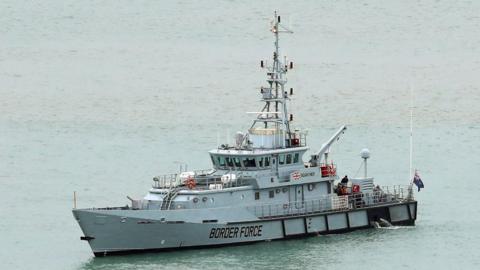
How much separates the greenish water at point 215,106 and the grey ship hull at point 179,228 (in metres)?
0.62

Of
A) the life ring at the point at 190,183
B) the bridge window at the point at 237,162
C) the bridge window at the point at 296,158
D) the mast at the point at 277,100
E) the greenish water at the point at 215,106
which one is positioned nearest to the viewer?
the life ring at the point at 190,183

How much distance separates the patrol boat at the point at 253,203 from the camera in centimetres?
7594

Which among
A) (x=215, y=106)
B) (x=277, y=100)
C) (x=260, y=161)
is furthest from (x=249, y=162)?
(x=215, y=106)

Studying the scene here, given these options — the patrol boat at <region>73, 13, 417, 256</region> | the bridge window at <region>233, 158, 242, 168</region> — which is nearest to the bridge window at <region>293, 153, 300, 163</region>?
the patrol boat at <region>73, 13, 417, 256</region>

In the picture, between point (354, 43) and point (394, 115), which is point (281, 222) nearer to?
point (394, 115)

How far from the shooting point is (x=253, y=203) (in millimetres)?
79750

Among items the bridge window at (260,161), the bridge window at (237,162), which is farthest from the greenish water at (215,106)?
the bridge window at (237,162)

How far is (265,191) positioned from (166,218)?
6.44 m

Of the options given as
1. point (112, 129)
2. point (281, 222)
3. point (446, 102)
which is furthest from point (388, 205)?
point (446, 102)

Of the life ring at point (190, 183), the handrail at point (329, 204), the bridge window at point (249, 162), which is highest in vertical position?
the bridge window at point (249, 162)

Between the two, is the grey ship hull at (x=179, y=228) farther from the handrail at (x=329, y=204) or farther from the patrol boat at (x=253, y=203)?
the handrail at (x=329, y=204)

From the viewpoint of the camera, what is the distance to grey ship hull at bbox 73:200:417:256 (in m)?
75.4

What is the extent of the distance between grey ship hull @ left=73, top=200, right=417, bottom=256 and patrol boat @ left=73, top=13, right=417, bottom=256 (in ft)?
0.15

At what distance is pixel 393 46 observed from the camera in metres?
157
